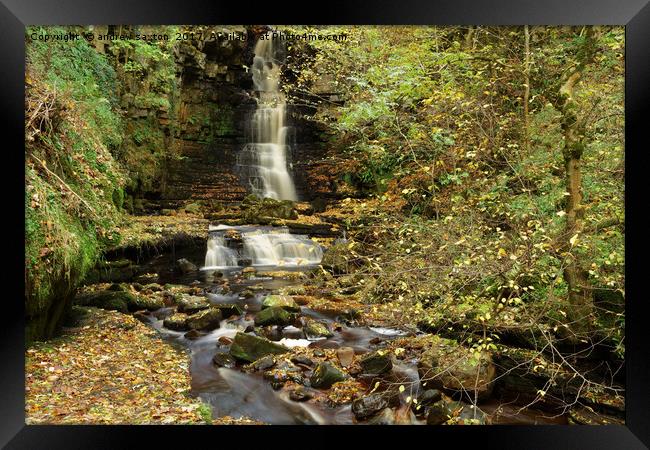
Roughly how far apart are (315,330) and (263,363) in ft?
2.29

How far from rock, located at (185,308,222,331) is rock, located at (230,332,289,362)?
1.43 ft

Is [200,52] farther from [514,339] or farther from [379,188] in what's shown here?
[514,339]

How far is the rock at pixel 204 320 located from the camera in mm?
4035

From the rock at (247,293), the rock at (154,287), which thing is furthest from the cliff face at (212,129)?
the rock at (247,293)

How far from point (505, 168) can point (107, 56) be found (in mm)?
4149

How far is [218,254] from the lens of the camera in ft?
16.4

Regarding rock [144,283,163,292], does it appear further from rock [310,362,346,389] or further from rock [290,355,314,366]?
rock [310,362,346,389]

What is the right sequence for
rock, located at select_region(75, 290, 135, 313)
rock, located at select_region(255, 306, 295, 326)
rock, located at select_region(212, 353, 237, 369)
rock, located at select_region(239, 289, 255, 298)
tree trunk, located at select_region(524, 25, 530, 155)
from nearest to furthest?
tree trunk, located at select_region(524, 25, 530, 155)
rock, located at select_region(212, 353, 237, 369)
rock, located at select_region(75, 290, 135, 313)
rock, located at select_region(255, 306, 295, 326)
rock, located at select_region(239, 289, 255, 298)

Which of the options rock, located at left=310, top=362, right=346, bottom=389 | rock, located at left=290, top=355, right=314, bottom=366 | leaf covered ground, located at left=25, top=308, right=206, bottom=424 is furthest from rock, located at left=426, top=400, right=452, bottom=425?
leaf covered ground, located at left=25, top=308, right=206, bottom=424

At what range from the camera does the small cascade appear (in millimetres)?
4965

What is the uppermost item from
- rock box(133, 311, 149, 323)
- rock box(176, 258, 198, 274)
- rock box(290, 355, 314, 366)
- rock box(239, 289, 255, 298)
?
rock box(176, 258, 198, 274)

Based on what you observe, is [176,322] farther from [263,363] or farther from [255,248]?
[255,248]

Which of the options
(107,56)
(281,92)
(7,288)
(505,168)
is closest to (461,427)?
(505,168)
